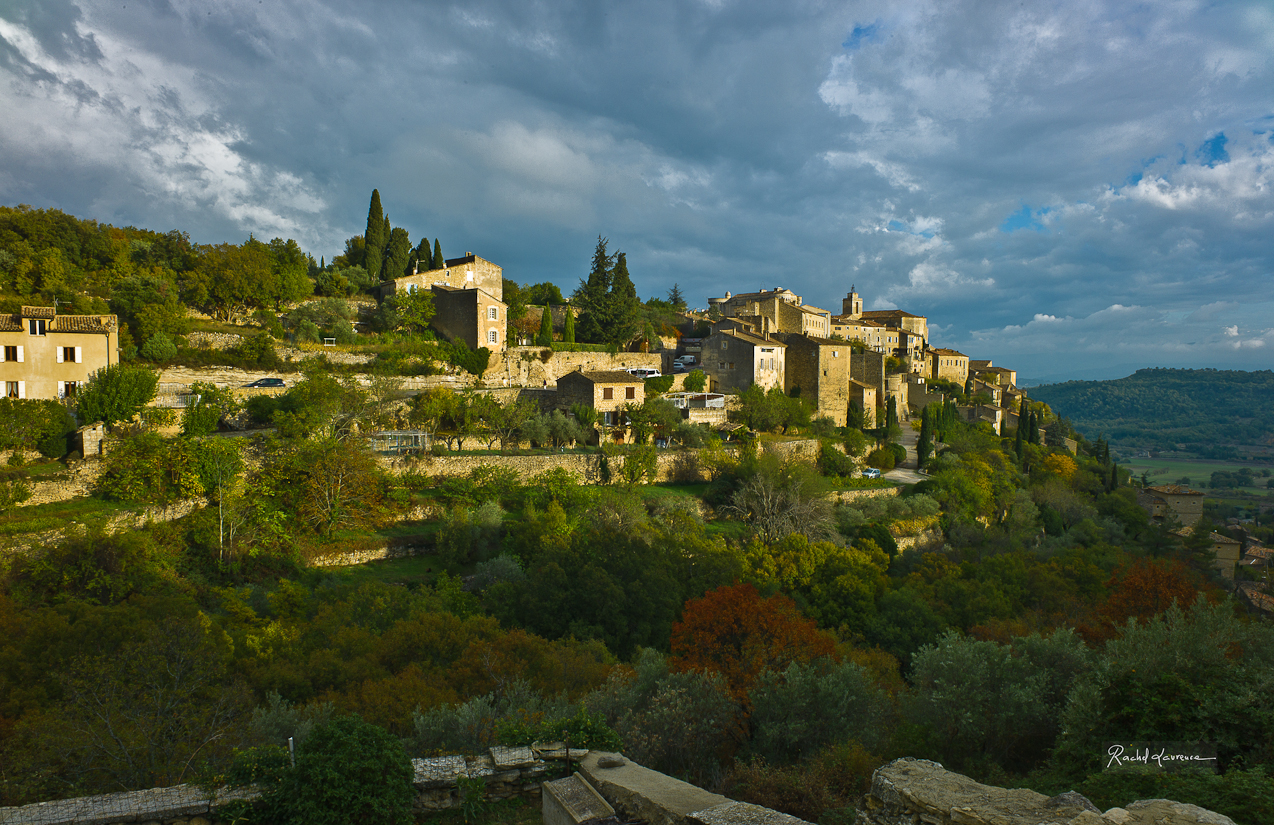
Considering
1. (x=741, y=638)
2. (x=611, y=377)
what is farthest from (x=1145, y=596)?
(x=611, y=377)

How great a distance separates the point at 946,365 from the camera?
62.9m

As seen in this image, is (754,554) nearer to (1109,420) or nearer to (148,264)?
(148,264)

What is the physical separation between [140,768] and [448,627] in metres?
6.10

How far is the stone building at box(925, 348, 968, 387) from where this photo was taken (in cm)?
6254

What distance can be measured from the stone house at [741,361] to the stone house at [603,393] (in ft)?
27.3

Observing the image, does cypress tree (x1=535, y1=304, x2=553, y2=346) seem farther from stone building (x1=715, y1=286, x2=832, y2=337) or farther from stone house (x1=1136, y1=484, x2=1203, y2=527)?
stone house (x1=1136, y1=484, x2=1203, y2=527)

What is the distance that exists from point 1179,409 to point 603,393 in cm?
16033

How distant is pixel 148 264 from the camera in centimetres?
3200

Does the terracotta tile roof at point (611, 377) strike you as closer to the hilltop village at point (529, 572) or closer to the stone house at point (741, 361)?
the hilltop village at point (529, 572)

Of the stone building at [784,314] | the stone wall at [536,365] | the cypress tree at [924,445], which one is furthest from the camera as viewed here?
the stone building at [784,314]

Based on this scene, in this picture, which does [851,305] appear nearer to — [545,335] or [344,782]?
[545,335]

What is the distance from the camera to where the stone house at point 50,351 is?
22.2 m

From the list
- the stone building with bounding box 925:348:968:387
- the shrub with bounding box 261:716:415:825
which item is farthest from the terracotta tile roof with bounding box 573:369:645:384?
the stone building with bounding box 925:348:968:387
